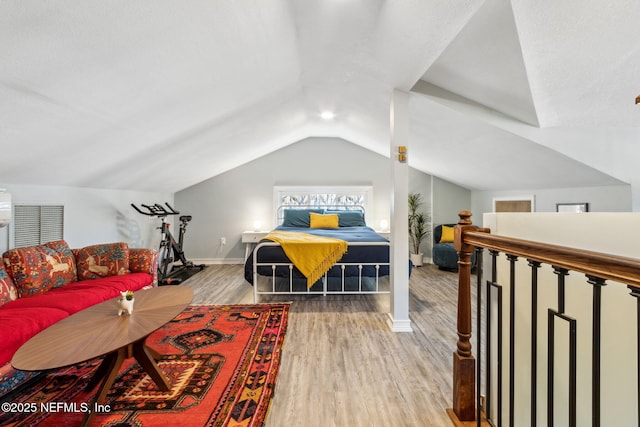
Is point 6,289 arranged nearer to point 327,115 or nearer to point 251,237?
point 251,237

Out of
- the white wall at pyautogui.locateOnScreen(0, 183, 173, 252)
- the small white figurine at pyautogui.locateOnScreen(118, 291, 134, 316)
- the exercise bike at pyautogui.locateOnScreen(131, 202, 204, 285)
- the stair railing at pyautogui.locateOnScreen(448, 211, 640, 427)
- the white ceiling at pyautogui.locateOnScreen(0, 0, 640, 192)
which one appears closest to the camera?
the stair railing at pyautogui.locateOnScreen(448, 211, 640, 427)

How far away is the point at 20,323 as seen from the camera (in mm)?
1753

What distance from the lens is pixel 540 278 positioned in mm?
1288

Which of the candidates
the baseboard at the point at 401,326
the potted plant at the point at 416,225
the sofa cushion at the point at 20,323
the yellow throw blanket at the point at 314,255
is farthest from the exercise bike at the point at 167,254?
the potted plant at the point at 416,225

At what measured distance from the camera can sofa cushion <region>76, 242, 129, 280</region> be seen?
110 inches

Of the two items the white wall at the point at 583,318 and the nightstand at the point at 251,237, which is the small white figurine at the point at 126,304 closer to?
the white wall at the point at 583,318

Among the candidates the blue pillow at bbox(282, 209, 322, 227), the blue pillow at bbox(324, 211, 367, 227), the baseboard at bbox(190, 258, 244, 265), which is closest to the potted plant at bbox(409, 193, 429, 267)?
the blue pillow at bbox(324, 211, 367, 227)

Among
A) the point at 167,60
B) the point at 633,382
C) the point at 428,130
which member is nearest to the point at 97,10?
the point at 167,60

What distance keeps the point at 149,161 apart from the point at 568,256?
3.88m

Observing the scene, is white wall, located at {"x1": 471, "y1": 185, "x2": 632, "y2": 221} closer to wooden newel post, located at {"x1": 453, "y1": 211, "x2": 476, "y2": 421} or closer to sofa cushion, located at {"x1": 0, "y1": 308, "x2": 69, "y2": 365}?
wooden newel post, located at {"x1": 453, "y1": 211, "x2": 476, "y2": 421}

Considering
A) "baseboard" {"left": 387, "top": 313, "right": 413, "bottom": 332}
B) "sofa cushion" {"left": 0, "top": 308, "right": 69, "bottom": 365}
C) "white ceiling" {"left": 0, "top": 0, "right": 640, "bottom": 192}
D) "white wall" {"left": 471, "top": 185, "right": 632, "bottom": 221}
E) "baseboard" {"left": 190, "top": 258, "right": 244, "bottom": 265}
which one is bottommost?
"baseboard" {"left": 387, "top": 313, "right": 413, "bottom": 332}

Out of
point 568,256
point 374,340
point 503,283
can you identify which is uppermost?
point 568,256

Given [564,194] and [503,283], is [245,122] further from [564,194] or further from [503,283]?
[564,194]

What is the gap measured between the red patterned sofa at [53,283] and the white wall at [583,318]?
107 inches
